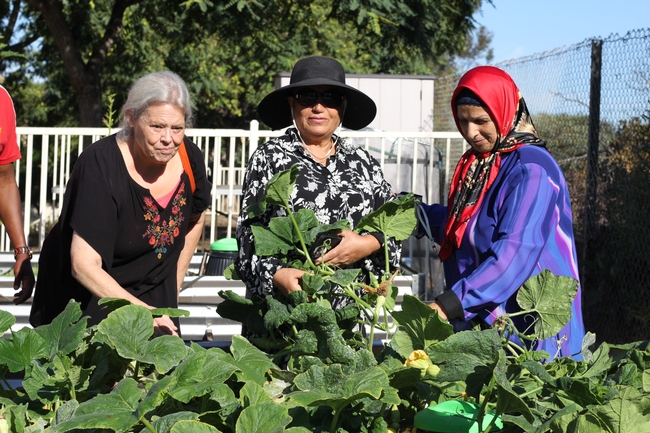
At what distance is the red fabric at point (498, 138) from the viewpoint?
218cm

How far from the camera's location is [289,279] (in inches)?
70.2

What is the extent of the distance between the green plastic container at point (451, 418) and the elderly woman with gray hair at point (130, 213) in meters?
1.14

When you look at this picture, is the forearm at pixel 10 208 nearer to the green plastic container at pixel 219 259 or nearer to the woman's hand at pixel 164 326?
the woman's hand at pixel 164 326

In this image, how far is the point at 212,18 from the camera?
962cm

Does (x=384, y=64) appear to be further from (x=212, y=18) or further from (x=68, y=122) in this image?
(x=68, y=122)

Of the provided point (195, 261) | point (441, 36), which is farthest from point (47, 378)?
point (441, 36)

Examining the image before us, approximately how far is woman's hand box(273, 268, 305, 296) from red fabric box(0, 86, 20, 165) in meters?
1.52

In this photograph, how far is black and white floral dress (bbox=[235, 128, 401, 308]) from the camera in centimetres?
232

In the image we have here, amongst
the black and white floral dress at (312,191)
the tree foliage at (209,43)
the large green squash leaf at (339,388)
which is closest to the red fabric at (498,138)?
the black and white floral dress at (312,191)

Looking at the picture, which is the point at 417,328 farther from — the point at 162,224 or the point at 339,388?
the point at 162,224

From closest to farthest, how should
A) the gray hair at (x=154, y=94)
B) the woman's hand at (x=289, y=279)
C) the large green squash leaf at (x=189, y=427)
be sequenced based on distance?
the large green squash leaf at (x=189, y=427) < the woman's hand at (x=289, y=279) < the gray hair at (x=154, y=94)

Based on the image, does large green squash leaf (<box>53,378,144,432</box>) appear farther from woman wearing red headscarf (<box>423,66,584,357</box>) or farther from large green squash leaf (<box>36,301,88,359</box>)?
woman wearing red headscarf (<box>423,66,584,357</box>)

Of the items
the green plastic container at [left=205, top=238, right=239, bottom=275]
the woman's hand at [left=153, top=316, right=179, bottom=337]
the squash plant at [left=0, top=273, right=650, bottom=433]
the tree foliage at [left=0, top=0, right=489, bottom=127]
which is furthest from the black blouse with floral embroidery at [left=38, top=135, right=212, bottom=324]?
the tree foliage at [left=0, top=0, right=489, bottom=127]

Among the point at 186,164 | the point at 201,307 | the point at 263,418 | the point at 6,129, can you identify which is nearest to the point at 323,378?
the point at 263,418
